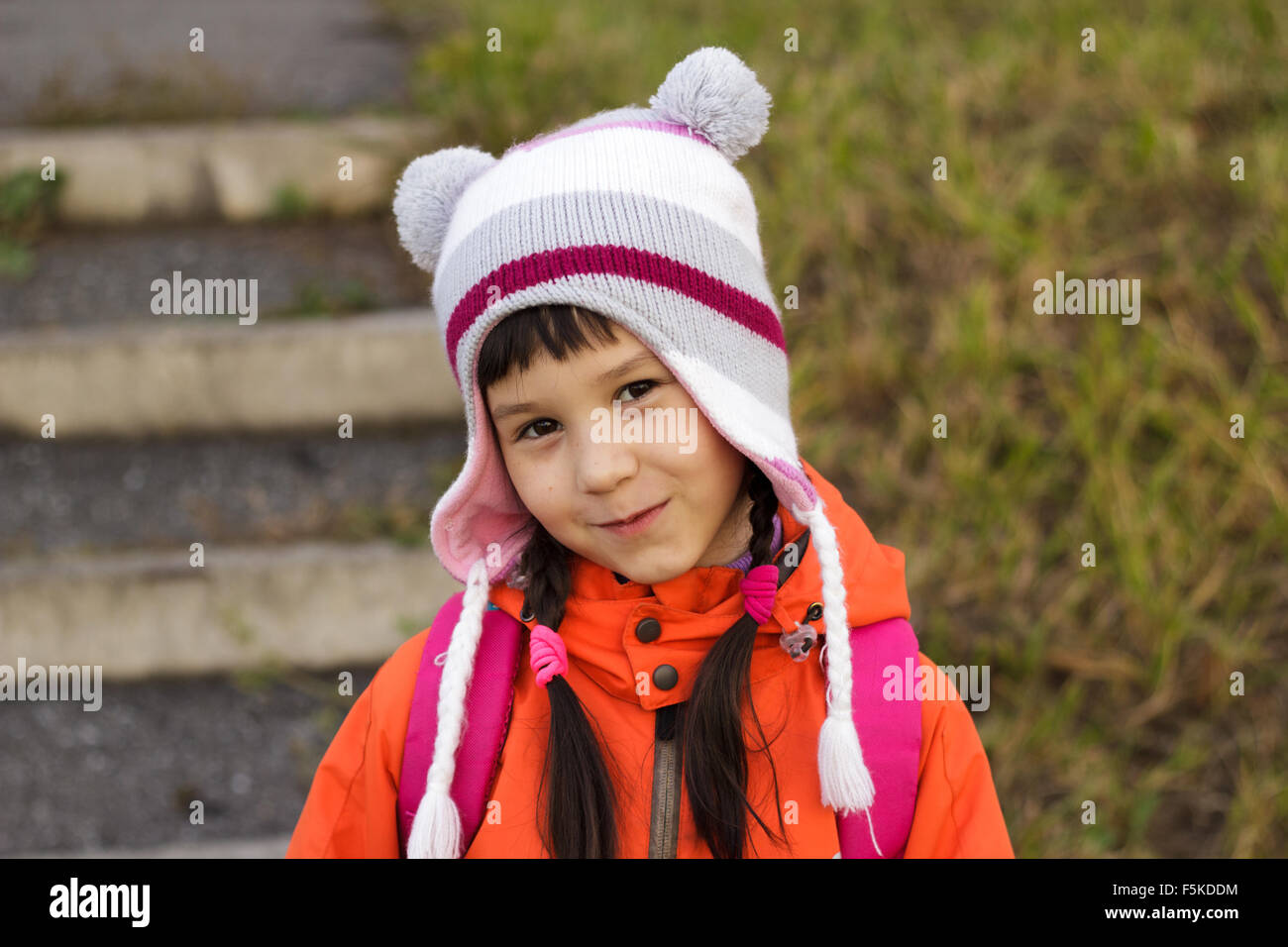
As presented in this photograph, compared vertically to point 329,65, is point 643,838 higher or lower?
lower

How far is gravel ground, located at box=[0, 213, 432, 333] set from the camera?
149 inches

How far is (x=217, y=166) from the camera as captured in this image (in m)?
4.24

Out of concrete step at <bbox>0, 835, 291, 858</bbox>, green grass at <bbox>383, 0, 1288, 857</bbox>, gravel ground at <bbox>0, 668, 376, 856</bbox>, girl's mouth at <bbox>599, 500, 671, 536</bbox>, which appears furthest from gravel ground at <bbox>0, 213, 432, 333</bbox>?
girl's mouth at <bbox>599, 500, 671, 536</bbox>

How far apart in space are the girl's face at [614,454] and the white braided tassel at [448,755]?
21cm

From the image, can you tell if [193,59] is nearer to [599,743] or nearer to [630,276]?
[630,276]

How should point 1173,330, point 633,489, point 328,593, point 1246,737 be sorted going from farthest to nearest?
point 1173,330 < point 328,593 < point 1246,737 < point 633,489

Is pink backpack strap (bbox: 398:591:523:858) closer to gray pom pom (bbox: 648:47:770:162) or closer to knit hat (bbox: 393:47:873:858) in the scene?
knit hat (bbox: 393:47:873:858)

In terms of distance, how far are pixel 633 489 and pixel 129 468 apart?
2.65 m

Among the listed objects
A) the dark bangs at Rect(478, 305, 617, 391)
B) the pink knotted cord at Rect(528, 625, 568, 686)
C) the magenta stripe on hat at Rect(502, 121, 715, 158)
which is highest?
the magenta stripe on hat at Rect(502, 121, 715, 158)

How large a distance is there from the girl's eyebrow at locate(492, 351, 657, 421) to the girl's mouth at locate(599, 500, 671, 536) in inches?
7.3

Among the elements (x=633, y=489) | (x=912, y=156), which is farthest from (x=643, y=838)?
(x=912, y=156)

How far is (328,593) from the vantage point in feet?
10.1
